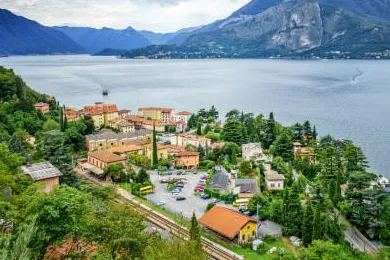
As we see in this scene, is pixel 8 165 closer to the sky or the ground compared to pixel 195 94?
closer to the sky

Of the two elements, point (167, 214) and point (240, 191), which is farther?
point (240, 191)

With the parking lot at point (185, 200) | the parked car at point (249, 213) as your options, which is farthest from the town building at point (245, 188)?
the parked car at point (249, 213)

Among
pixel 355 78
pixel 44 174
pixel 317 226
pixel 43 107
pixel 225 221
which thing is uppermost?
pixel 44 174

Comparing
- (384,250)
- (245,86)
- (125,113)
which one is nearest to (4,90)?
(125,113)

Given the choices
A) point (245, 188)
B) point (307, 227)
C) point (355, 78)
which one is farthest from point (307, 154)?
point (355, 78)

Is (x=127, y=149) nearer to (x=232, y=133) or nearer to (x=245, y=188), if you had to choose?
(x=232, y=133)

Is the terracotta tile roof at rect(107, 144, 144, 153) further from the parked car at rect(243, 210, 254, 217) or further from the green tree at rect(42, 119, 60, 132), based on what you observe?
the parked car at rect(243, 210, 254, 217)

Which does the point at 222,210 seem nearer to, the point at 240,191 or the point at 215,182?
the point at 240,191
